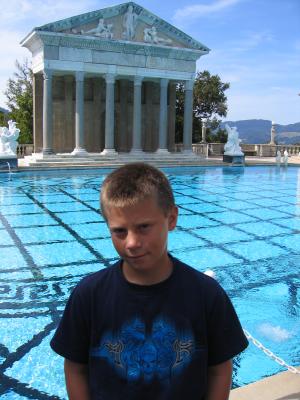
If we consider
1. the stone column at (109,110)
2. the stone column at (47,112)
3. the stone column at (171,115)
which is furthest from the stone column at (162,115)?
the stone column at (47,112)

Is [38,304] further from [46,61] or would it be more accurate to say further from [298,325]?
[46,61]

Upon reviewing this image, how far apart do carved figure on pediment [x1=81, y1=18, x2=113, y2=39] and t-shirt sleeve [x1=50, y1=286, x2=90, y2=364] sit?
22.8 m

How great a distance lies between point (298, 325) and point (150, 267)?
3.71 m

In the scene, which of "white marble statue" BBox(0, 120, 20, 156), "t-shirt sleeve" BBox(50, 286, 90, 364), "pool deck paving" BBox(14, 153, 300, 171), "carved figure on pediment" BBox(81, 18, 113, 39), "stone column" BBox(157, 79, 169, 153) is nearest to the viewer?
"t-shirt sleeve" BBox(50, 286, 90, 364)

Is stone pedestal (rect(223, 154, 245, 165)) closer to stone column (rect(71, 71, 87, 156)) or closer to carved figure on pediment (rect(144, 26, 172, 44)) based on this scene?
carved figure on pediment (rect(144, 26, 172, 44))

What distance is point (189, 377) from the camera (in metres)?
1.69

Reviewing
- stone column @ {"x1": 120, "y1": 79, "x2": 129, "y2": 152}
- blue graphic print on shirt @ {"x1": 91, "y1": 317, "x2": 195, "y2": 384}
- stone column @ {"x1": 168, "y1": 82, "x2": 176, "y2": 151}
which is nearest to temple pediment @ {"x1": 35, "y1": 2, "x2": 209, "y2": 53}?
stone column @ {"x1": 120, "y1": 79, "x2": 129, "y2": 152}

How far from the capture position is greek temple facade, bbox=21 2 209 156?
22516 mm

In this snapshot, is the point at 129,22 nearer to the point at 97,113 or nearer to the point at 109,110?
the point at 109,110

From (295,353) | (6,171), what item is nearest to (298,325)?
(295,353)

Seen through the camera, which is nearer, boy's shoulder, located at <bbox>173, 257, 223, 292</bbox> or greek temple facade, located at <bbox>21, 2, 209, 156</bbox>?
boy's shoulder, located at <bbox>173, 257, 223, 292</bbox>

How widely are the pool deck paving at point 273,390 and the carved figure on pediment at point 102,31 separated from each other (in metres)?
22.2

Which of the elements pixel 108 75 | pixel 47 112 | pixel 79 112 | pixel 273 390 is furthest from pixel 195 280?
pixel 108 75

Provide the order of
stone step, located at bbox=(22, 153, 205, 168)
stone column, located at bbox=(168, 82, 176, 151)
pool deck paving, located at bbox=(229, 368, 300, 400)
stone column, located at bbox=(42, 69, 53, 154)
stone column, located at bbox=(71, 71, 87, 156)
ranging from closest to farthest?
1. pool deck paving, located at bbox=(229, 368, 300, 400)
2. stone step, located at bbox=(22, 153, 205, 168)
3. stone column, located at bbox=(42, 69, 53, 154)
4. stone column, located at bbox=(71, 71, 87, 156)
5. stone column, located at bbox=(168, 82, 176, 151)
